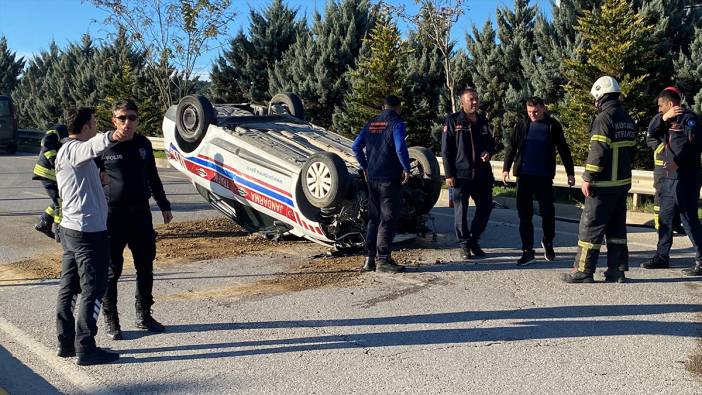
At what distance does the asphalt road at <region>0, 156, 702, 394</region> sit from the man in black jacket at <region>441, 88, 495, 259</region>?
386 millimetres

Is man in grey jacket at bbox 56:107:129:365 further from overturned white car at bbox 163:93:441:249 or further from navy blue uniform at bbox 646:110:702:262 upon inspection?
navy blue uniform at bbox 646:110:702:262

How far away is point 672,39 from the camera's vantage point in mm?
12961

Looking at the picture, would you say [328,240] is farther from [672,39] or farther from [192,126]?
[672,39]

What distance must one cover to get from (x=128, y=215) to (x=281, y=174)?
2.84 m

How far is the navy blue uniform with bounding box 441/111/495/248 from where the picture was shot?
775 centimetres

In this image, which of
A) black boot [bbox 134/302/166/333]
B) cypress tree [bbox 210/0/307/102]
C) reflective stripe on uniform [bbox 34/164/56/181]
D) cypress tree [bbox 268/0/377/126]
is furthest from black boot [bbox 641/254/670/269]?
cypress tree [bbox 210/0/307/102]

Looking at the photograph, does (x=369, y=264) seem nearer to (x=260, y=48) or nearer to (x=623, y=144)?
(x=623, y=144)

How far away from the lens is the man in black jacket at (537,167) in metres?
7.57

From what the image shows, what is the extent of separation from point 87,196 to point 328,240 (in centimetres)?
338

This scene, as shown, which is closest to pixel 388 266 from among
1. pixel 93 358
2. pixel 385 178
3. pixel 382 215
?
pixel 382 215

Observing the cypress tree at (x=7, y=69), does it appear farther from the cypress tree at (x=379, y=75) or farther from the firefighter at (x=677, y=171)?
the firefighter at (x=677, y=171)

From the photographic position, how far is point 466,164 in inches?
305

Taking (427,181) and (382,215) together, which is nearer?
(382,215)

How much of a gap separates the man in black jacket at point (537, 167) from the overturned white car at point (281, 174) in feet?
3.28
